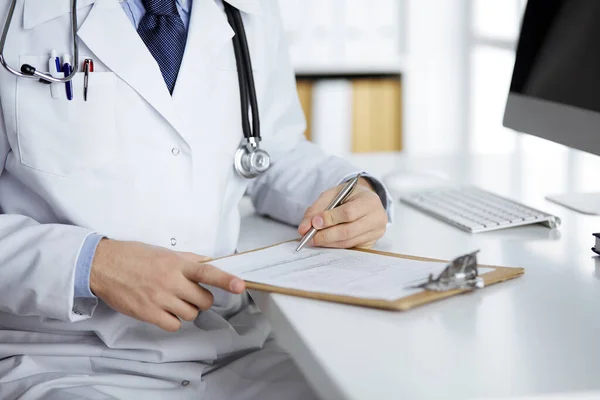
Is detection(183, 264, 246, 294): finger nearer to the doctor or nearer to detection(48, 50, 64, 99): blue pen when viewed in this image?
the doctor

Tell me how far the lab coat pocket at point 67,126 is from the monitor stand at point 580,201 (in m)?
0.77

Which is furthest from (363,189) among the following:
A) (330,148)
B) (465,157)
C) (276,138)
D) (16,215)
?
(330,148)

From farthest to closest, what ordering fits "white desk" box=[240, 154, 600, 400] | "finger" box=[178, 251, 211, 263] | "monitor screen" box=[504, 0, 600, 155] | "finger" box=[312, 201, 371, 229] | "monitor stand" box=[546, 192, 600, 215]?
"monitor stand" box=[546, 192, 600, 215] → "monitor screen" box=[504, 0, 600, 155] → "finger" box=[312, 201, 371, 229] → "finger" box=[178, 251, 211, 263] → "white desk" box=[240, 154, 600, 400]

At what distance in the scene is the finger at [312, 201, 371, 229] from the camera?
1.05 metres

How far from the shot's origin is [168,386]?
3.44 feet

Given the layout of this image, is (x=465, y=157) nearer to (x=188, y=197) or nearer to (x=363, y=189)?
(x=363, y=189)

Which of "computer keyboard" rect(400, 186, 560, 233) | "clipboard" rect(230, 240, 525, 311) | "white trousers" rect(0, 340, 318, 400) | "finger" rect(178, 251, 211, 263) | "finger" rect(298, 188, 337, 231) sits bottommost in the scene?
"white trousers" rect(0, 340, 318, 400)

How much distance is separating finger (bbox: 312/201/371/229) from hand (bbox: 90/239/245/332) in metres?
0.17

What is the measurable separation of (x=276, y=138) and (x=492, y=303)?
2.02 ft

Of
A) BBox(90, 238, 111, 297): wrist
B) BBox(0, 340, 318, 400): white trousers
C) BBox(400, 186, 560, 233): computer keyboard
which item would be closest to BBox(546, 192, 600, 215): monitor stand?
BBox(400, 186, 560, 233): computer keyboard

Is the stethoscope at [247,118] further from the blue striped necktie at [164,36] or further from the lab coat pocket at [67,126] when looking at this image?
the lab coat pocket at [67,126]

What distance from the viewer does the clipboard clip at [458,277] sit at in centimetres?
86

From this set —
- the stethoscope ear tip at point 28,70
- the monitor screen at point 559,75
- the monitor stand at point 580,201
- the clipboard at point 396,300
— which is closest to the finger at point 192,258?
the clipboard at point 396,300

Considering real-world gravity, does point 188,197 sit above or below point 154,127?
below
